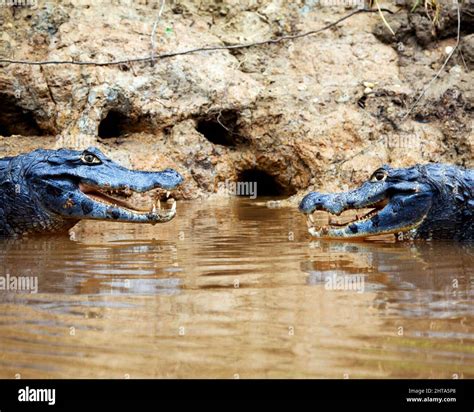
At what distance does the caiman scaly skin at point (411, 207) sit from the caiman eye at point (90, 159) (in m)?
1.72

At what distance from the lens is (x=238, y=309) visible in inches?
149

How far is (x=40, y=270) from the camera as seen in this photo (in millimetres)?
4883

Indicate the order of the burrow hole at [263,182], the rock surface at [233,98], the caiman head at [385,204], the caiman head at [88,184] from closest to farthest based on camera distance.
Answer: the caiman head at [385,204], the caiman head at [88,184], the rock surface at [233,98], the burrow hole at [263,182]

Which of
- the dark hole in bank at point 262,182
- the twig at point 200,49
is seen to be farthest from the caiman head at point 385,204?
the twig at point 200,49

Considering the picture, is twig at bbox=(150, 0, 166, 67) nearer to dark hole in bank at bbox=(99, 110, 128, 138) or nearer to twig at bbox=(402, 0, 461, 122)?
dark hole in bank at bbox=(99, 110, 128, 138)

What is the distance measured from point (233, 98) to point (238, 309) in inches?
212

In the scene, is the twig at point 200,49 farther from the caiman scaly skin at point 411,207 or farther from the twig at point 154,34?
the caiman scaly skin at point 411,207

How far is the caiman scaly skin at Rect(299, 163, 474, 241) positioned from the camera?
19.6 ft

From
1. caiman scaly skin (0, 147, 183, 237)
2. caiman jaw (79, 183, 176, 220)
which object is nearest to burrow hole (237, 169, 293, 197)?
caiman jaw (79, 183, 176, 220)

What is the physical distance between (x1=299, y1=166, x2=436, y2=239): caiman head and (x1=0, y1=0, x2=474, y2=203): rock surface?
2.24 meters

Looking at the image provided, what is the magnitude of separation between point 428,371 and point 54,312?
1758 mm

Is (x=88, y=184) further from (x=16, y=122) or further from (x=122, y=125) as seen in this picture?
(x=16, y=122)

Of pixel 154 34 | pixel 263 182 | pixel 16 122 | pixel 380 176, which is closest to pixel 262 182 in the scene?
pixel 263 182

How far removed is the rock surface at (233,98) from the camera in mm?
8625
